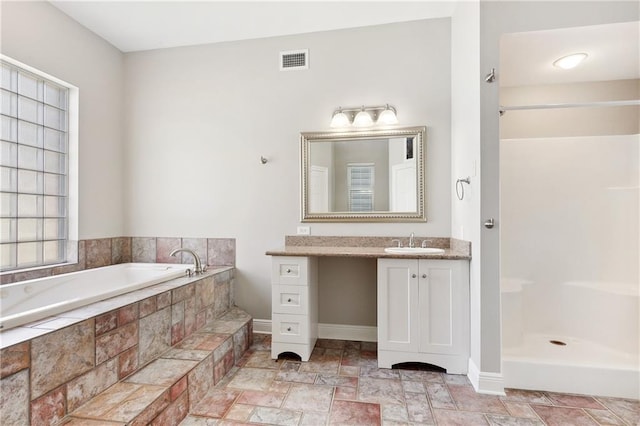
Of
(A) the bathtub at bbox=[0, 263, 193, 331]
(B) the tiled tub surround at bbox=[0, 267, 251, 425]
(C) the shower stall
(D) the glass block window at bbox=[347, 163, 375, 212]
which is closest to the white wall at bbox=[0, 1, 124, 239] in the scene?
(A) the bathtub at bbox=[0, 263, 193, 331]

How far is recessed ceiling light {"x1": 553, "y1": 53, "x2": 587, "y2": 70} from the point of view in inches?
87.8

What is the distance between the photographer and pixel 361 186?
9.22ft

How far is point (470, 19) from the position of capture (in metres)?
2.17

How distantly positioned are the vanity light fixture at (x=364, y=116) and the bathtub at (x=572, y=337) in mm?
1673

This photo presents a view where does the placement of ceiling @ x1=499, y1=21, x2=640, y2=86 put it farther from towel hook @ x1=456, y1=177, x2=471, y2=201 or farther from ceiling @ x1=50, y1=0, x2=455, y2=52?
towel hook @ x1=456, y1=177, x2=471, y2=201

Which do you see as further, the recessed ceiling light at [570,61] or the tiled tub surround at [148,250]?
the tiled tub surround at [148,250]

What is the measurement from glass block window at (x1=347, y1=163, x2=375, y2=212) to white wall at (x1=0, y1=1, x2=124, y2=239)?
8.23 ft

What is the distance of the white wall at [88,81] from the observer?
2367 millimetres

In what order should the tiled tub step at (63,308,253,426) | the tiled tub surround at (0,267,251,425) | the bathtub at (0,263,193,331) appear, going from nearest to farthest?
the tiled tub surround at (0,267,251,425) < the tiled tub step at (63,308,253,426) < the bathtub at (0,263,193,331)

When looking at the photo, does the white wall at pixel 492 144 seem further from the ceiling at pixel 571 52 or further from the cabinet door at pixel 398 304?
the cabinet door at pixel 398 304

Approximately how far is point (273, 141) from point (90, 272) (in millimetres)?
2071

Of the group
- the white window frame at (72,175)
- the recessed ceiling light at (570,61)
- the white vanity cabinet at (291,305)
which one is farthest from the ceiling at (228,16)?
the white vanity cabinet at (291,305)

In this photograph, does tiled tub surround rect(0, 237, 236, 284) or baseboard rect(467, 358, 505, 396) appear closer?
baseboard rect(467, 358, 505, 396)

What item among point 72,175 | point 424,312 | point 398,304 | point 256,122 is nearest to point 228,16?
point 256,122
